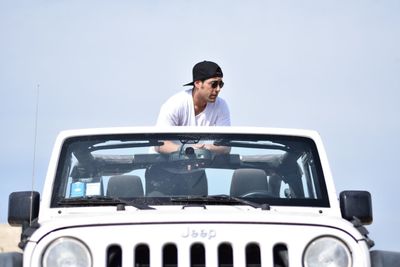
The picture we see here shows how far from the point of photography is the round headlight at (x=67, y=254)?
5.93 m

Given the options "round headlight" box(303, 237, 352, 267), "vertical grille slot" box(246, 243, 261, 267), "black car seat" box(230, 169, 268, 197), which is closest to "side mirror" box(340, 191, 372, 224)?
"black car seat" box(230, 169, 268, 197)

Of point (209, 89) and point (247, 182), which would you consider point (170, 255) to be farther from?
point (209, 89)

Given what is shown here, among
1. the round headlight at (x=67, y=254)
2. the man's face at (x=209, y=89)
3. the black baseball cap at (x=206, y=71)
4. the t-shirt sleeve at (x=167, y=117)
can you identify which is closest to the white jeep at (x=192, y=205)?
the round headlight at (x=67, y=254)

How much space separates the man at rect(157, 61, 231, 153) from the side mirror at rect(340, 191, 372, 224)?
7.43 feet

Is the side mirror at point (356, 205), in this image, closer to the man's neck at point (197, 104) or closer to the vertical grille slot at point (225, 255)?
the vertical grille slot at point (225, 255)

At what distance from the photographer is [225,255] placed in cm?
602

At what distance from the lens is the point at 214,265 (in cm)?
593

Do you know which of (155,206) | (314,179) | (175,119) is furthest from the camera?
(175,119)

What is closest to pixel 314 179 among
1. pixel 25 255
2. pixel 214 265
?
pixel 214 265

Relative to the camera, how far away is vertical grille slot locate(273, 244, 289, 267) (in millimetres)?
6008

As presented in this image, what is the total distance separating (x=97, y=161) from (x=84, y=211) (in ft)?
2.39

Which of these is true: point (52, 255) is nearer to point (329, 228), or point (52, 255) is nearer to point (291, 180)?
point (329, 228)

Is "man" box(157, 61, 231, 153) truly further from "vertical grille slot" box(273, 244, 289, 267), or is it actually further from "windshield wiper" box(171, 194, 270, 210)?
"vertical grille slot" box(273, 244, 289, 267)

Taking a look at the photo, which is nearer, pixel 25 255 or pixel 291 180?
pixel 25 255
